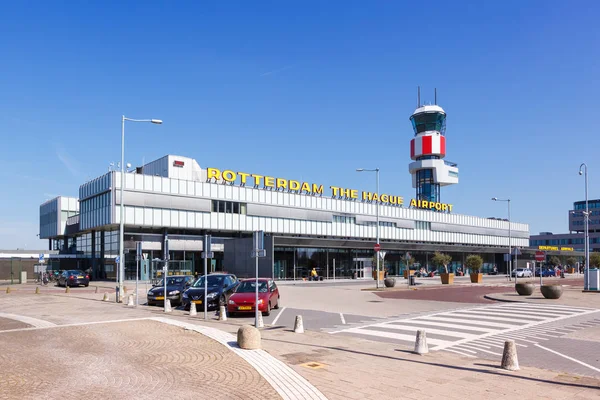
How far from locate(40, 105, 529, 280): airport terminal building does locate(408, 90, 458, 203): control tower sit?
38.1ft

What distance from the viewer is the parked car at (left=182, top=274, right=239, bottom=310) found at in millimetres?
21766

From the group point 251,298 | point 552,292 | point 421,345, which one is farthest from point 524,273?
point 421,345

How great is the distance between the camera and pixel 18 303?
88.3 ft

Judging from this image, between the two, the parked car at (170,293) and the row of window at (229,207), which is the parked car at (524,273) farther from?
the parked car at (170,293)

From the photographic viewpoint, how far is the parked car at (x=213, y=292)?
2177cm

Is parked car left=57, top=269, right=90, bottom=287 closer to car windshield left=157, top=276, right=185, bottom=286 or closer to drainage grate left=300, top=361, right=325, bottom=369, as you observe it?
car windshield left=157, top=276, right=185, bottom=286

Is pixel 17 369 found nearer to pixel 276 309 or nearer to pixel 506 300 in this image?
pixel 276 309

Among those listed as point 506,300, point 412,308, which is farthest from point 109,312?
point 506,300

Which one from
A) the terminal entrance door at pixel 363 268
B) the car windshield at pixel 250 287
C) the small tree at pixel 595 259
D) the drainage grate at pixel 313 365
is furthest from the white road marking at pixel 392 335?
the small tree at pixel 595 259

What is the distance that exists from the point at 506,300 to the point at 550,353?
15.8m

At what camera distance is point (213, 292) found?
2206cm

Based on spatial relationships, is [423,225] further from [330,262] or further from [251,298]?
[251,298]

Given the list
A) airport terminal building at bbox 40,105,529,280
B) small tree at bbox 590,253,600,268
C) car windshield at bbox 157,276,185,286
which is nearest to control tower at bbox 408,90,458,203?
airport terminal building at bbox 40,105,529,280

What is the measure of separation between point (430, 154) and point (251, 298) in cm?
8423
